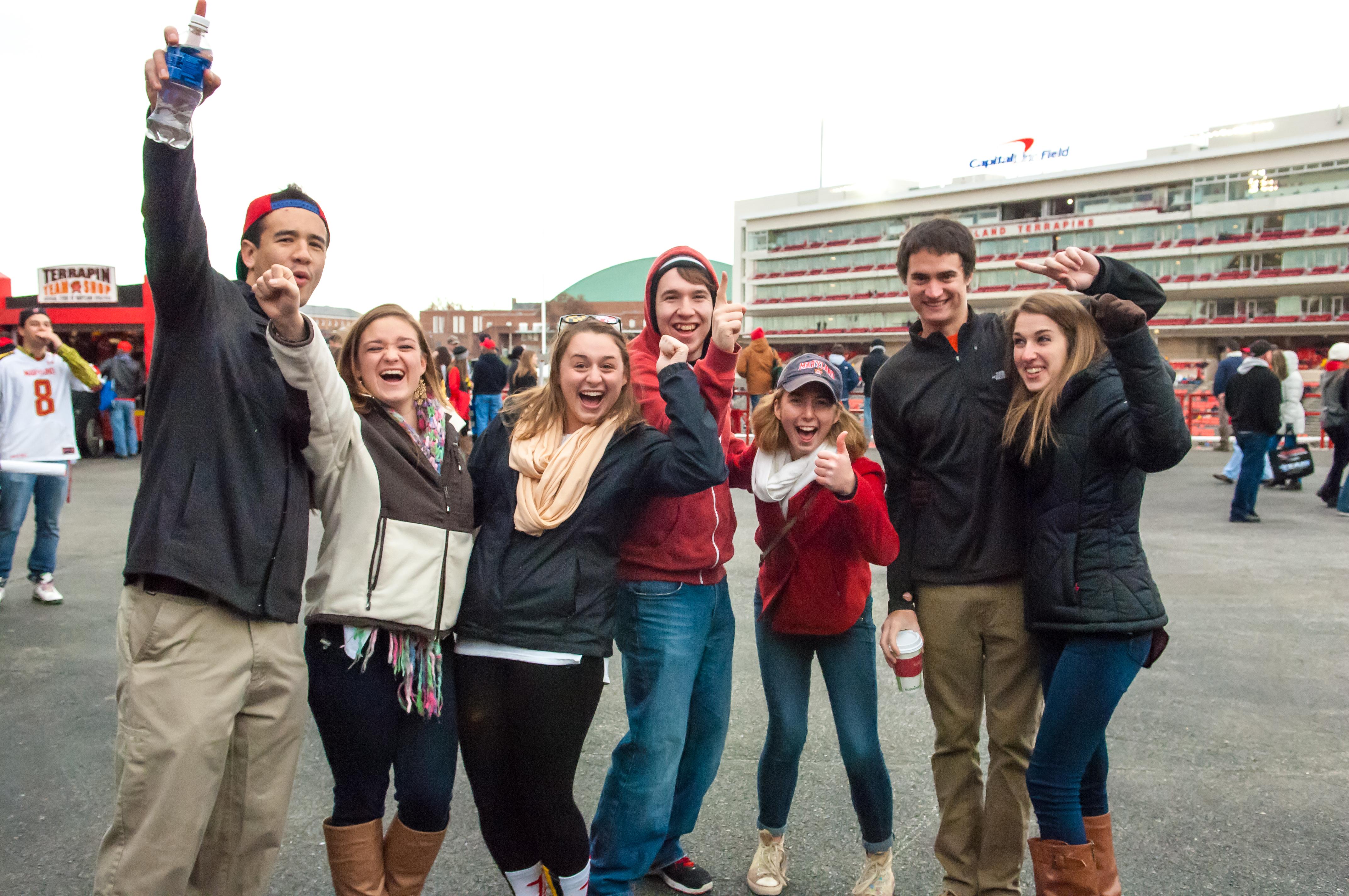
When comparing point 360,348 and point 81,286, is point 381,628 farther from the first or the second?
point 81,286

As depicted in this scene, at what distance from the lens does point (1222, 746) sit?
3836 mm

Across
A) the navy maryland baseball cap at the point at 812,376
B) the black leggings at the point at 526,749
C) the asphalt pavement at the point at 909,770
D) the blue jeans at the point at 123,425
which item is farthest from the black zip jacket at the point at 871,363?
the blue jeans at the point at 123,425

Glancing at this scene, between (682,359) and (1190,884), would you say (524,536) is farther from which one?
(1190,884)

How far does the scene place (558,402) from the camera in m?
2.54

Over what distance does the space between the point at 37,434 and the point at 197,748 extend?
579 centimetres

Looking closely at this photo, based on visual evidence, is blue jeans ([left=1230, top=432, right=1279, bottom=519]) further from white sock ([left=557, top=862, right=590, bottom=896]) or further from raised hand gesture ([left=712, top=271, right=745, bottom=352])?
white sock ([left=557, top=862, right=590, bottom=896])

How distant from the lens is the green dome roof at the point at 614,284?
149 metres

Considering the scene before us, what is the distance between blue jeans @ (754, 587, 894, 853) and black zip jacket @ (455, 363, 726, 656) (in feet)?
2.37

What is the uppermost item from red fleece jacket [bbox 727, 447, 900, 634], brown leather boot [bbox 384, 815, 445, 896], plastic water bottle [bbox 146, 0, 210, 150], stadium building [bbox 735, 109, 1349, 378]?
stadium building [bbox 735, 109, 1349, 378]

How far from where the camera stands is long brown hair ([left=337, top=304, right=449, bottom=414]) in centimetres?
240

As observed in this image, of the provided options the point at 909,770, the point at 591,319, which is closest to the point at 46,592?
the point at 591,319

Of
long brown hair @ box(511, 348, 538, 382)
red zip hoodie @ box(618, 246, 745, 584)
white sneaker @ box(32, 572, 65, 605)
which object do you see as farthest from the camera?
long brown hair @ box(511, 348, 538, 382)

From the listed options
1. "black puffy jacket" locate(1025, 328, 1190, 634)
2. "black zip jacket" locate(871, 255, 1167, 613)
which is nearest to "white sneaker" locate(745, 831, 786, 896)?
"black zip jacket" locate(871, 255, 1167, 613)

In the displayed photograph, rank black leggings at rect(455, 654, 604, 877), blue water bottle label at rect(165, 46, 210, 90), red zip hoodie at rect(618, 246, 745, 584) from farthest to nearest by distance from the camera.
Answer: red zip hoodie at rect(618, 246, 745, 584), black leggings at rect(455, 654, 604, 877), blue water bottle label at rect(165, 46, 210, 90)
